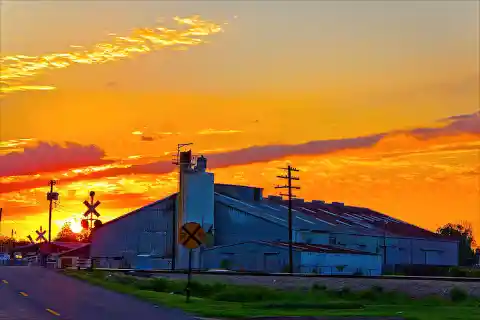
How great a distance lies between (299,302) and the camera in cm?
3659

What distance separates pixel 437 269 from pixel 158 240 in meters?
32.8

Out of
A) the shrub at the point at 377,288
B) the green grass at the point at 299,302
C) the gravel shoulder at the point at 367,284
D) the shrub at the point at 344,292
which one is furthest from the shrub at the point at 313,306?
the gravel shoulder at the point at 367,284

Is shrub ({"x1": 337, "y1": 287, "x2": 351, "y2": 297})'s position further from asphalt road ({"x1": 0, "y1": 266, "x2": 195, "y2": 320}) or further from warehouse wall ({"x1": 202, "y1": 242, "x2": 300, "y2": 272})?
warehouse wall ({"x1": 202, "y1": 242, "x2": 300, "y2": 272})

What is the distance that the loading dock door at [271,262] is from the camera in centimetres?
8688

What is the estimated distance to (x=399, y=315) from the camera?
29719 mm

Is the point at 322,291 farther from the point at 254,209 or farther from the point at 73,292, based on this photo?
the point at 254,209

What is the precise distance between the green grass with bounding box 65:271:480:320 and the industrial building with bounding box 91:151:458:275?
111ft

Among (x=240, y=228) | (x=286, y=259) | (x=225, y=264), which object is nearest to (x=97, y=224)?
(x=240, y=228)

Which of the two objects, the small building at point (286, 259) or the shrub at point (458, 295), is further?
the small building at point (286, 259)

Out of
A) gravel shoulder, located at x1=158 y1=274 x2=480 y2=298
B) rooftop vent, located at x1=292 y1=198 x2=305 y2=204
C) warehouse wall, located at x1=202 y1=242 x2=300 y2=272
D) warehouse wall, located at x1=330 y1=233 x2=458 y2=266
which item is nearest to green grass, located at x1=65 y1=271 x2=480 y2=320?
gravel shoulder, located at x1=158 y1=274 x2=480 y2=298

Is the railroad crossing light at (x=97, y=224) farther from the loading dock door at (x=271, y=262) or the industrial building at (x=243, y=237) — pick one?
the loading dock door at (x=271, y=262)

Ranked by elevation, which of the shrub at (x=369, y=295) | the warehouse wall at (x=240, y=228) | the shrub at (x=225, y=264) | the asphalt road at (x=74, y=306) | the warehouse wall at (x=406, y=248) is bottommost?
the shrub at (x=369, y=295)

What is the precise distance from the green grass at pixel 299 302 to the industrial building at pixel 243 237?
1327 inches

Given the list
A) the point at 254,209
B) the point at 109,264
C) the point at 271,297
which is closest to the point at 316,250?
the point at 254,209
